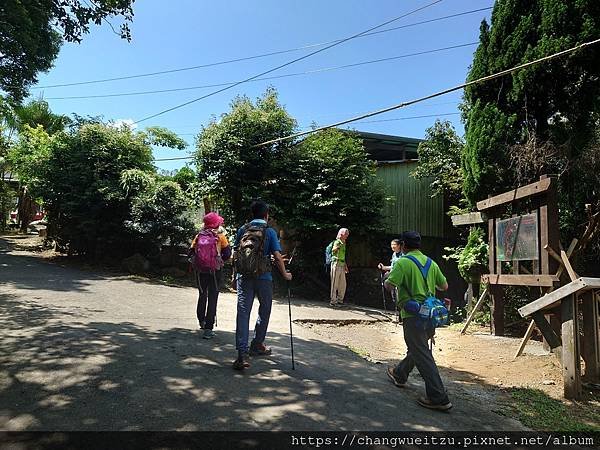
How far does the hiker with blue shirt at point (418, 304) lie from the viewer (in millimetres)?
4066

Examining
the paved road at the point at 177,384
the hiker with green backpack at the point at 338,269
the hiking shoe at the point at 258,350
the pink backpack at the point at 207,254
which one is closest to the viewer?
the paved road at the point at 177,384

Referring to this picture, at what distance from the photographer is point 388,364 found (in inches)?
225

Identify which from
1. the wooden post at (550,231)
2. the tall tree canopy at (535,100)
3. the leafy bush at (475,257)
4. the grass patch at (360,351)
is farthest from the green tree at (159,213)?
the wooden post at (550,231)

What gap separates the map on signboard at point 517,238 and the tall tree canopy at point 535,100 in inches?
37.2

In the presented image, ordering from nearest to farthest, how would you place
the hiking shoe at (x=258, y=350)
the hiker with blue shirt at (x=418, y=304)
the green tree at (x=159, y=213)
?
the hiker with blue shirt at (x=418, y=304), the hiking shoe at (x=258, y=350), the green tree at (x=159, y=213)

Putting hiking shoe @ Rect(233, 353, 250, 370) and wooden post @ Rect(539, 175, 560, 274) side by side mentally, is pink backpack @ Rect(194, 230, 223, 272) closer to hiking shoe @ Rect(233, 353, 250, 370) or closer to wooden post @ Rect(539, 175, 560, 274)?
hiking shoe @ Rect(233, 353, 250, 370)

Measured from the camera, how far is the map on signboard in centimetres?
646

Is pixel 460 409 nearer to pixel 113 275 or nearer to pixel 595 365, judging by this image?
pixel 595 365

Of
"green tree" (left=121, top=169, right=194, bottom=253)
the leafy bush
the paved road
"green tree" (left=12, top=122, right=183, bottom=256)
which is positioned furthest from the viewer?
"green tree" (left=12, top=122, right=183, bottom=256)

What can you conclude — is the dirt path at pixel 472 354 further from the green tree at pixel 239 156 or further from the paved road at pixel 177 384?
the green tree at pixel 239 156

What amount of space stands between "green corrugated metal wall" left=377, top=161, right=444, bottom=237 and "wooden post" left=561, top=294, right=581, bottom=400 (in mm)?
7494

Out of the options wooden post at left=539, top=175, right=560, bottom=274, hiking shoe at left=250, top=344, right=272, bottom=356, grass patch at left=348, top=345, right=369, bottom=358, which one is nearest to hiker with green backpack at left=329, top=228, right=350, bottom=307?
grass patch at left=348, top=345, right=369, bottom=358

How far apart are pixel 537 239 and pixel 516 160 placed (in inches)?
68.6

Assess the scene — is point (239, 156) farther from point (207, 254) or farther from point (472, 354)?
point (472, 354)
